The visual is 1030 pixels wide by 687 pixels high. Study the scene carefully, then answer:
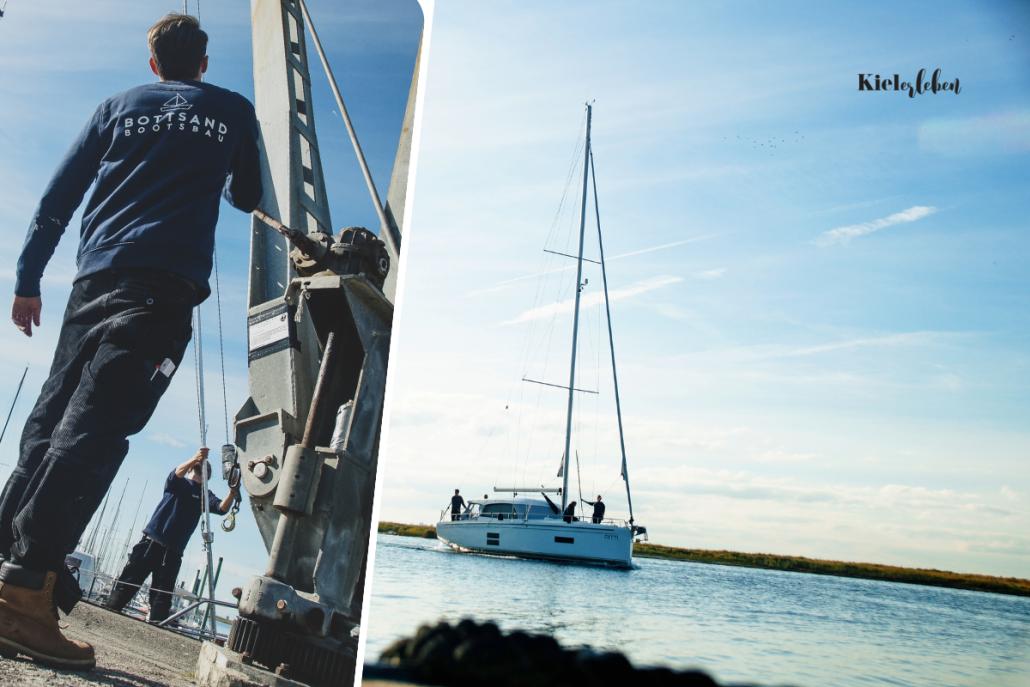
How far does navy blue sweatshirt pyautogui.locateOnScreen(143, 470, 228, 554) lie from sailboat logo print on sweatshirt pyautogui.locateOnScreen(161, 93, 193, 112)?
1.03 metres

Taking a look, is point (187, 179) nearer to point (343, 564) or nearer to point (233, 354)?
point (233, 354)

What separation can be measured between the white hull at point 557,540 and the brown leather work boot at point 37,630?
7.74 metres

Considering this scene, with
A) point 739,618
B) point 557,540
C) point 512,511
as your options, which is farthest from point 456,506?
point 739,618

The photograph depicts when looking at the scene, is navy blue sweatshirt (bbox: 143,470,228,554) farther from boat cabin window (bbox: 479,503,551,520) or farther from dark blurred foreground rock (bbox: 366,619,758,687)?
boat cabin window (bbox: 479,503,551,520)

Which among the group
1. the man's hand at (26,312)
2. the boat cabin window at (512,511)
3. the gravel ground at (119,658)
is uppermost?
the man's hand at (26,312)

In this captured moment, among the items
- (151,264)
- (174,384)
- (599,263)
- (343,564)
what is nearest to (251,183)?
(151,264)

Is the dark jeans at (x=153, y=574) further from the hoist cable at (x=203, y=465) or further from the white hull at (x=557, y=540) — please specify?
the white hull at (x=557, y=540)

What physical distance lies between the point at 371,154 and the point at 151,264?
4.10ft

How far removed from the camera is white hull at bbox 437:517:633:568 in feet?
31.3

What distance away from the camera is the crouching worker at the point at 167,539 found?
92.8 inches

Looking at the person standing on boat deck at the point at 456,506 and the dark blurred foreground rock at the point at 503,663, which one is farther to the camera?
the person standing on boat deck at the point at 456,506

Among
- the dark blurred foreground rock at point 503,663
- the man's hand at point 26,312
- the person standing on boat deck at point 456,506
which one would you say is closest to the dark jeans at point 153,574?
the man's hand at point 26,312

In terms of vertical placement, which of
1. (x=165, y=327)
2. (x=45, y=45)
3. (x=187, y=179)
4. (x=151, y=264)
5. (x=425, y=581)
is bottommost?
(x=425, y=581)

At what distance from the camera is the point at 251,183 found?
108 inches
